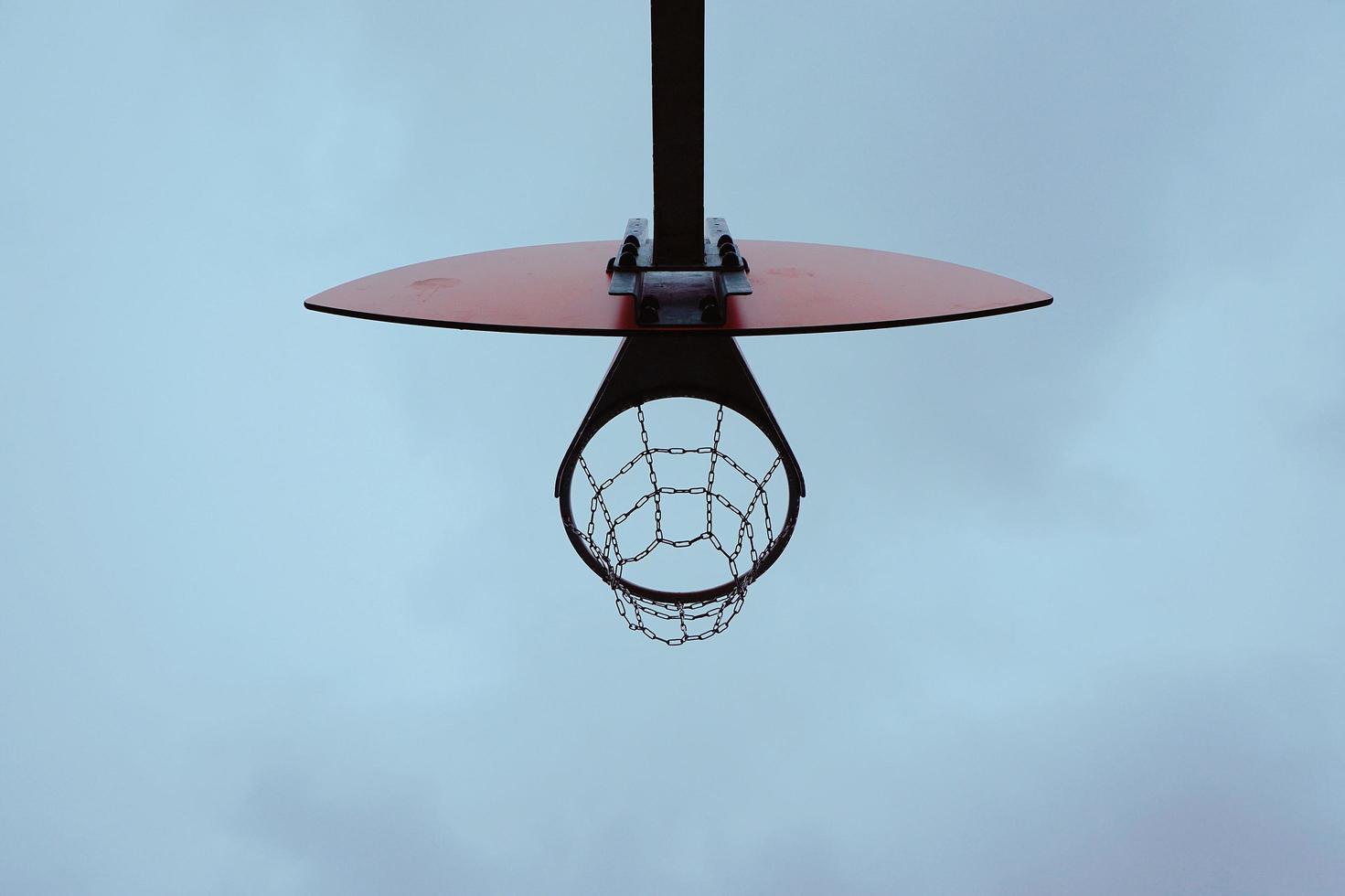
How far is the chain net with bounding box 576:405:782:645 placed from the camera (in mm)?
4398

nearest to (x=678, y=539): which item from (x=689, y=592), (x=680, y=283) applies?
(x=689, y=592)

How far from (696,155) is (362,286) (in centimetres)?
130

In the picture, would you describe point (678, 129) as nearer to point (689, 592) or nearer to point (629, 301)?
point (629, 301)

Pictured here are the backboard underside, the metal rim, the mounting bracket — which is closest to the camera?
the backboard underside

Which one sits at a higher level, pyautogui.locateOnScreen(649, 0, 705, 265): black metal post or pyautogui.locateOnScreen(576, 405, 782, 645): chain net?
pyautogui.locateOnScreen(649, 0, 705, 265): black metal post

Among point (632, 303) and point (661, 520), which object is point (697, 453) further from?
point (632, 303)

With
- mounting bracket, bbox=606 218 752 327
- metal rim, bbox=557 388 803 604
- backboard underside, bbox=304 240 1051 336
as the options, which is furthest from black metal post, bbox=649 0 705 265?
metal rim, bbox=557 388 803 604

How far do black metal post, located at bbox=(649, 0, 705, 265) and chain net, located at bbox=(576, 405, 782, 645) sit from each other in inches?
37.3

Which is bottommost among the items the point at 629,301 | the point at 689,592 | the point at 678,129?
the point at 689,592

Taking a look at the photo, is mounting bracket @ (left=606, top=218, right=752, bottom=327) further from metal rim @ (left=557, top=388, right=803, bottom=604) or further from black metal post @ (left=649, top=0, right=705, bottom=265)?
metal rim @ (left=557, top=388, right=803, bottom=604)

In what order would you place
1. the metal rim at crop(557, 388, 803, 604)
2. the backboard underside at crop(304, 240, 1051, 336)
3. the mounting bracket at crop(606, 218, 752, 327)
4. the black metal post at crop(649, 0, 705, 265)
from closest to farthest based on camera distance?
1. the backboard underside at crop(304, 240, 1051, 336)
2. the mounting bracket at crop(606, 218, 752, 327)
3. the black metal post at crop(649, 0, 705, 265)
4. the metal rim at crop(557, 388, 803, 604)

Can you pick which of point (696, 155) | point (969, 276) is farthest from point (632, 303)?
point (969, 276)

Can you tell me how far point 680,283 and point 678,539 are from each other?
72.6 inches

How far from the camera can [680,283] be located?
3.19m
